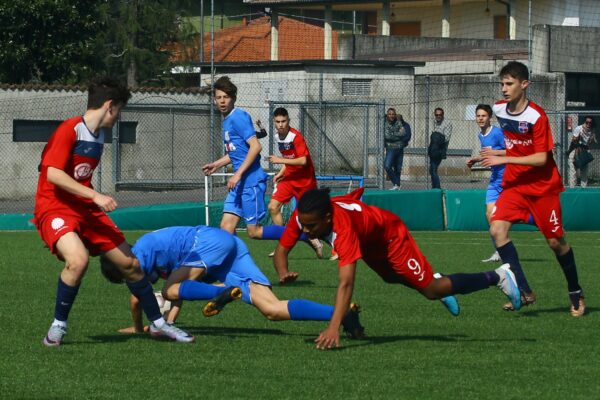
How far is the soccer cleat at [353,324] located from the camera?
332 inches

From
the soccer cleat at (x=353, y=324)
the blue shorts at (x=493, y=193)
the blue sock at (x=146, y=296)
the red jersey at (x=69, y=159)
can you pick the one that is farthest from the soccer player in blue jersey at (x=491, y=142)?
the red jersey at (x=69, y=159)

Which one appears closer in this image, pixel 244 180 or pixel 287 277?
pixel 287 277

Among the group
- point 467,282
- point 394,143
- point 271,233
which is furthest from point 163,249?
point 394,143

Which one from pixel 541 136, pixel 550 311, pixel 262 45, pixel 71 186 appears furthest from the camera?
pixel 262 45

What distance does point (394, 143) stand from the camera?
26.3m

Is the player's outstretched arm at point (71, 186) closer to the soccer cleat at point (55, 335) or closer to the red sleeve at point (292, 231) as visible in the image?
the soccer cleat at point (55, 335)

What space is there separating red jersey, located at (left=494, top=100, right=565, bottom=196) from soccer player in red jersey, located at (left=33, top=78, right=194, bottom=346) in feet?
11.4

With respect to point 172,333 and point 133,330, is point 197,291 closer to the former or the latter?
point 172,333

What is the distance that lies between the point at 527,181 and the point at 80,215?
3918 mm

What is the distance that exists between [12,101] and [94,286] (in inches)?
687

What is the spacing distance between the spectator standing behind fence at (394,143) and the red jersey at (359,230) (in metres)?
17.7

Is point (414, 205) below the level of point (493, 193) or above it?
below

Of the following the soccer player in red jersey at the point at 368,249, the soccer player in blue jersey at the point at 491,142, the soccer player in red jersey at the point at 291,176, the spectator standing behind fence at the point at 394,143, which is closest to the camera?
the soccer player in red jersey at the point at 368,249

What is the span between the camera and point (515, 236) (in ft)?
68.2
